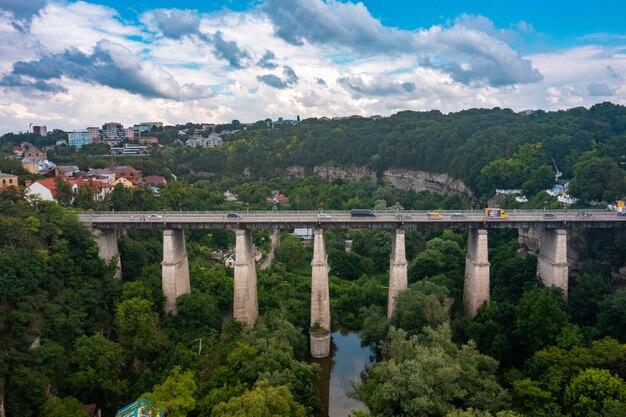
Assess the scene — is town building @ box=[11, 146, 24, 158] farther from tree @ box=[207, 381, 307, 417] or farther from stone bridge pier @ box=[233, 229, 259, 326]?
tree @ box=[207, 381, 307, 417]

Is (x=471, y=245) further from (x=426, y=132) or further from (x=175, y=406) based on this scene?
(x=426, y=132)

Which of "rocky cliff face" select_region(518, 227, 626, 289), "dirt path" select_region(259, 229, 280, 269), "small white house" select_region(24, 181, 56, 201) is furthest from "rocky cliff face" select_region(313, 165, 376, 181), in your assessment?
"small white house" select_region(24, 181, 56, 201)

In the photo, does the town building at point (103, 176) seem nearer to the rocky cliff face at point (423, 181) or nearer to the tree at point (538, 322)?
the tree at point (538, 322)

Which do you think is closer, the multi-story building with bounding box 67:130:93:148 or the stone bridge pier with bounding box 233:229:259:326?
the stone bridge pier with bounding box 233:229:259:326

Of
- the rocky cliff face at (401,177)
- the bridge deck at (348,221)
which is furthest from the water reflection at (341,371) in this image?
the rocky cliff face at (401,177)

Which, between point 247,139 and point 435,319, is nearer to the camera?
point 435,319

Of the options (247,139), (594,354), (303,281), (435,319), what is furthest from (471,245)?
(247,139)

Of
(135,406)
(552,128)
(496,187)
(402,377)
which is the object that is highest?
(552,128)
